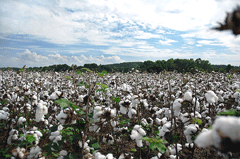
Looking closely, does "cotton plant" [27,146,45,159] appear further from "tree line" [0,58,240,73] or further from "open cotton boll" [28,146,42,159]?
"tree line" [0,58,240,73]

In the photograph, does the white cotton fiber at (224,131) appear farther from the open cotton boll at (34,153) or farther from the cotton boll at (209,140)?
the open cotton boll at (34,153)

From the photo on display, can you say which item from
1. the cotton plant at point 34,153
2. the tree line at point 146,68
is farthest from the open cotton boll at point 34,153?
the tree line at point 146,68

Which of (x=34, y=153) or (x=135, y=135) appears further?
(x=34, y=153)

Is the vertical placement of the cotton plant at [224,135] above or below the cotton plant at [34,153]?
above

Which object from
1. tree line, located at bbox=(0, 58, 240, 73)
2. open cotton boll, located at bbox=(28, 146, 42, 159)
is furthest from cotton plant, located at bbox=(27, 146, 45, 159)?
tree line, located at bbox=(0, 58, 240, 73)

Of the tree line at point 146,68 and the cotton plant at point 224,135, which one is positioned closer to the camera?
the cotton plant at point 224,135

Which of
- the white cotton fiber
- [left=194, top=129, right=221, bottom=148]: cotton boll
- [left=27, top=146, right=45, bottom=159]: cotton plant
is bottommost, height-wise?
[left=27, top=146, right=45, bottom=159]: cotton plant

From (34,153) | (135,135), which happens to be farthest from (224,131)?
(34,153)

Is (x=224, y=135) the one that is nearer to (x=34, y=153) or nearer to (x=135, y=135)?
(x=135, y=135)

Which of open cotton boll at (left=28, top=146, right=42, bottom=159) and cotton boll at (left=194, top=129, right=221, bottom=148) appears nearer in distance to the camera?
cotton boll at (left=194, top=129, right=221, bottom=148)

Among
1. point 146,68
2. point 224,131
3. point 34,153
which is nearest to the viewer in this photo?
point 224,131

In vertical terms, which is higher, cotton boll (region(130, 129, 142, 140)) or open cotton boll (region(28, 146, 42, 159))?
cotton boll (region(130, 129, 142, 140))

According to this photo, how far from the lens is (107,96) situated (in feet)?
22.5

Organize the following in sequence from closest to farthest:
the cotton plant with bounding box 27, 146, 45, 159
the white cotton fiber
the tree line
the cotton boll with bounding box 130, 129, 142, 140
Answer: the white cotton fiber → the cotton boll with bounding box 130, 129, 142, 140 → the cotton plant with bounding box 27, 146, 45, 159 → the tree line
